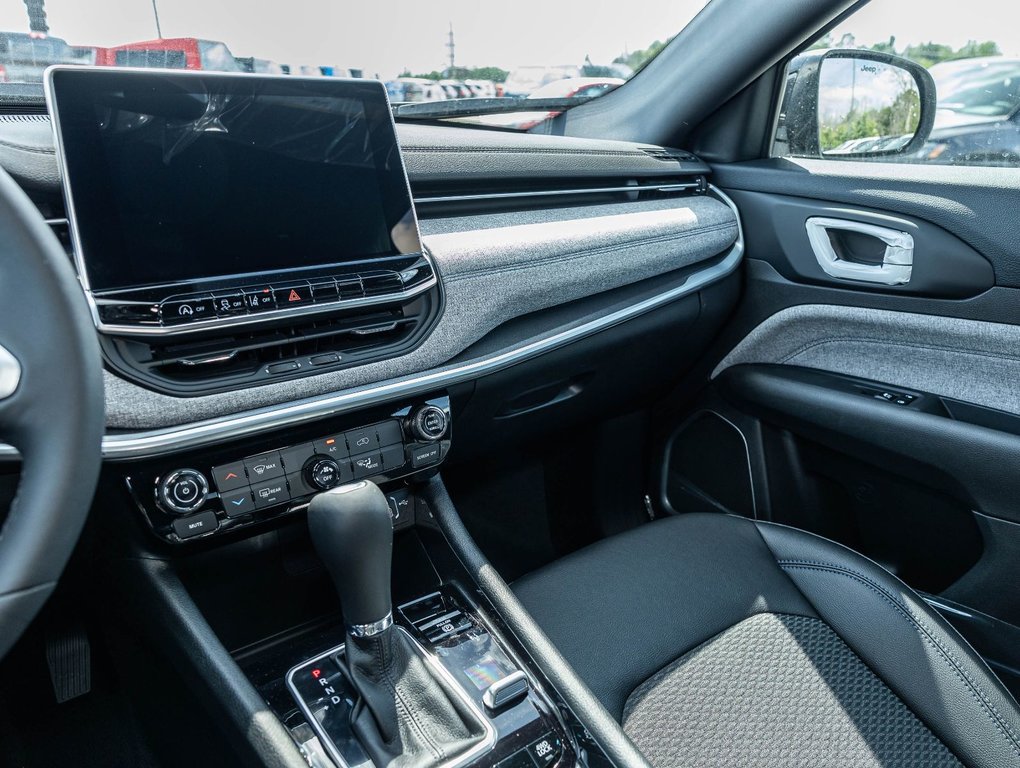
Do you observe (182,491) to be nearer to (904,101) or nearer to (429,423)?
(429,423)

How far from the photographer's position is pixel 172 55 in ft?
3.47

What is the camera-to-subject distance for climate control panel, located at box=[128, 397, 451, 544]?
966 millimetres

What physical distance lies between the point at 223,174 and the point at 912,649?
3.71 ft

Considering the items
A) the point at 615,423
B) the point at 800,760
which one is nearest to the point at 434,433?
the point at 800,760

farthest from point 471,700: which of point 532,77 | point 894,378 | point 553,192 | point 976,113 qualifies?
point 976,113

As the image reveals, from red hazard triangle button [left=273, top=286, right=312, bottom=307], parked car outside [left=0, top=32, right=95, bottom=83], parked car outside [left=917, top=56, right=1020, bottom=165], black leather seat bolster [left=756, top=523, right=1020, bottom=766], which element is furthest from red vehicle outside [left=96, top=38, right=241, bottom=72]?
parked car outside [left=917, top=56, right=1020, bottom=165]

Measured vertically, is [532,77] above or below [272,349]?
above

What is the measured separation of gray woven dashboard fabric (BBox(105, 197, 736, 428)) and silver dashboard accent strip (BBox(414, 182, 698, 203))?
32 millimetres

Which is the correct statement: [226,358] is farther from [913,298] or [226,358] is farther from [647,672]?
[913,298]

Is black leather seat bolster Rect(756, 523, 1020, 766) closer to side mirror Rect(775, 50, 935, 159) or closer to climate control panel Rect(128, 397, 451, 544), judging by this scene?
climate control panel Rect(128, 397, 451, 544)

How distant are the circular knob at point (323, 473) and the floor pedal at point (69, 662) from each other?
21.4 inches

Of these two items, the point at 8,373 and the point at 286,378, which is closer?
the point at 8,373

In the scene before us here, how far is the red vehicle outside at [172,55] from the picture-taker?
99 centimetres

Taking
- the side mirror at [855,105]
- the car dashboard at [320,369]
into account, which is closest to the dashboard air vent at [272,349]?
the car dashboard at [320,369]
